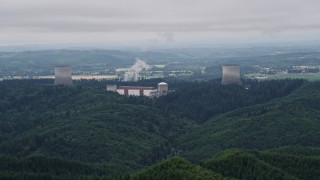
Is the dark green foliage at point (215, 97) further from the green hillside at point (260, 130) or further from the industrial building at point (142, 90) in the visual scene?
the green hillside at point (260, 130)

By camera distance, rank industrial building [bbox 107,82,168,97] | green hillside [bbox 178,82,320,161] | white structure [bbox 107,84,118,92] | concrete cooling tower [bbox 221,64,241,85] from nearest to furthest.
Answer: green hillside [bbox 178,82,320,161], concrete cooling tower [bbox 221,64,241,85], industrial building [bbox 107,82,168,97], white structure [bbox 107,84,118,92]

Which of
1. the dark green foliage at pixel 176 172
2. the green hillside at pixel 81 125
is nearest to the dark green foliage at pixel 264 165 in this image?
the dark green foliage at pixel 176 172

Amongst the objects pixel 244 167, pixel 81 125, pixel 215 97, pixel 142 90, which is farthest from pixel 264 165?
pixel 142 90

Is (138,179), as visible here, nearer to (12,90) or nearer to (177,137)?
(177,137)

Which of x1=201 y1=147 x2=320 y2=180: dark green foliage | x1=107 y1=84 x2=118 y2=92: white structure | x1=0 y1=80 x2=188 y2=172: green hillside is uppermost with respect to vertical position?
x1=201 y1=147 x2=320 y2=180: dark green foliage

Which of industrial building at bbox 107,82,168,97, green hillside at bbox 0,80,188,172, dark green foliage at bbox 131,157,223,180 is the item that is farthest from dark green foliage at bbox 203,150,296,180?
industrial building at bbox 107,82,168,97

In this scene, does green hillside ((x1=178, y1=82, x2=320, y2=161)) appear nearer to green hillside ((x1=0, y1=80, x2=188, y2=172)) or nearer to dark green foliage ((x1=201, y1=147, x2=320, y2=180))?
green hillside ((x1=0, y1=80, x2=188, y2=172))
